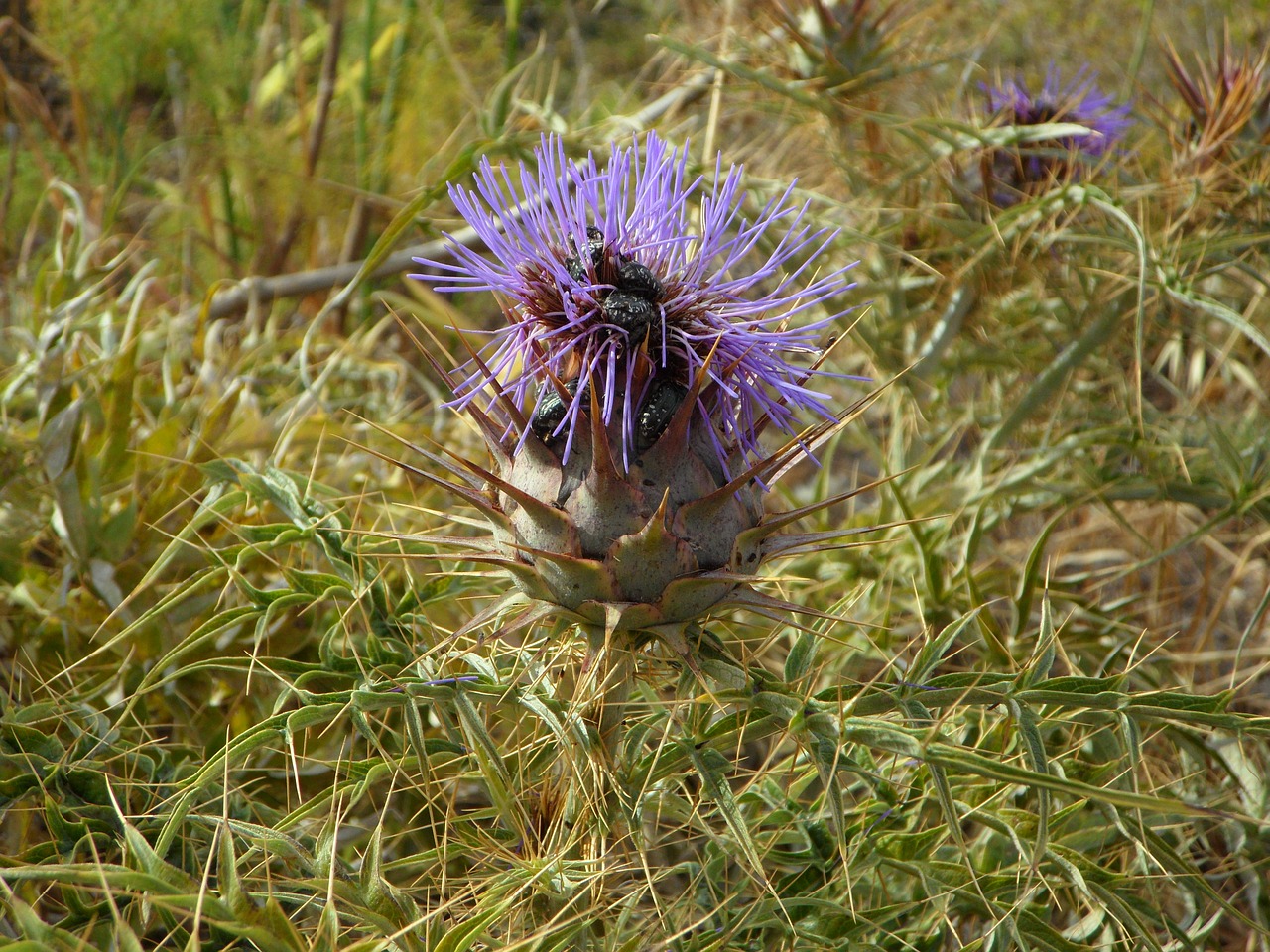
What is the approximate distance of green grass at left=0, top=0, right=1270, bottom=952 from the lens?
3.53ft

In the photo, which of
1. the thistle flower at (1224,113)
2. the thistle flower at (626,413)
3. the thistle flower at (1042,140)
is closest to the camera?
the thistle flower at (626,413)

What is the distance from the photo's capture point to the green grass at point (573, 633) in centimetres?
108

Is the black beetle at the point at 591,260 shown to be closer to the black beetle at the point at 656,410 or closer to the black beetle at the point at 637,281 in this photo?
the black beetle at the point at 637,281

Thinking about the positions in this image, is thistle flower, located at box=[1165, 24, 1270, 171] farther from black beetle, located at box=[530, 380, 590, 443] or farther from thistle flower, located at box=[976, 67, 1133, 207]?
black beetle, located at box=[530, 380, 590, 443]

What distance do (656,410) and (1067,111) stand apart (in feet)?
4.45

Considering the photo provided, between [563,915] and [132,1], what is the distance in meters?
2.75

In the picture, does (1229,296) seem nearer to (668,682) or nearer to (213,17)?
(668,682)

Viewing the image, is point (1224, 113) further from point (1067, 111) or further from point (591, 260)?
point (591, 260)

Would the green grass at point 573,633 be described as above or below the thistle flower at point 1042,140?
below

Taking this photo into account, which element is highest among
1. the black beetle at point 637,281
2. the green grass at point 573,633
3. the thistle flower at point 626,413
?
the black beetle at point 637,281

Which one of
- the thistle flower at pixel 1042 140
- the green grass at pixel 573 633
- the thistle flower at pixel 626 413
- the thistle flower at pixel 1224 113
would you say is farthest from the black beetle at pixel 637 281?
the thistle flower at pixel 1224 113

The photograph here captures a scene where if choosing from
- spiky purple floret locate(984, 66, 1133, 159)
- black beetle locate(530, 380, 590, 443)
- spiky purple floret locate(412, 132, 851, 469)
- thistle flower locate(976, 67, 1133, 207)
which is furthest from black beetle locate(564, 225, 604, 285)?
spiky purple floret locate(984, 66, 1133, 159)

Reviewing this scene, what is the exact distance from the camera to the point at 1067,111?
1963 mm

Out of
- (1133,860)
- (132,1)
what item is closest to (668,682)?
(1133,860)
